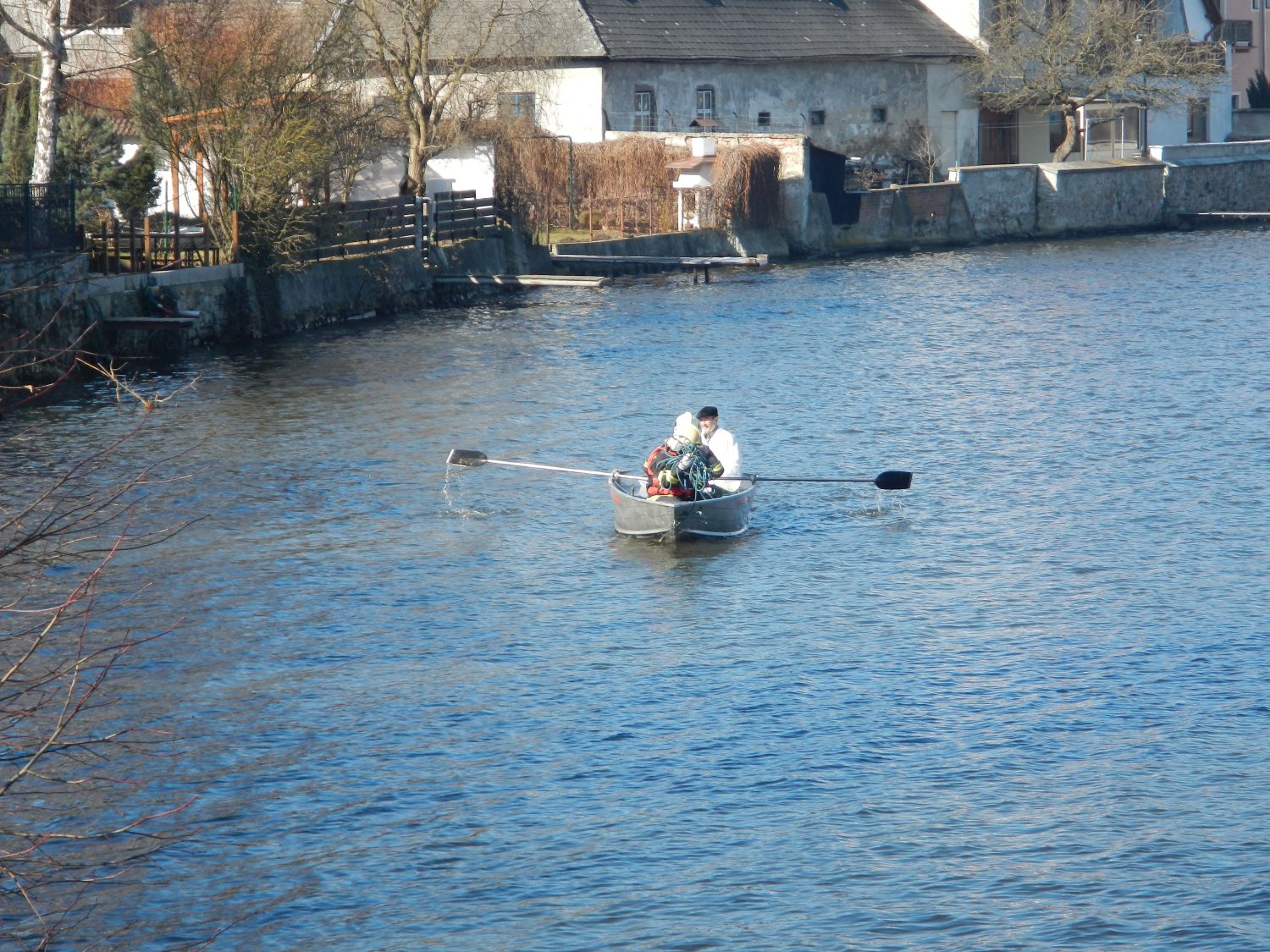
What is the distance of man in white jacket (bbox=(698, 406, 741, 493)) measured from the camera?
69.1 feet

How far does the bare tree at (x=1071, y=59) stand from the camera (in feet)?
211

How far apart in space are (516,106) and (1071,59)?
76.8ft

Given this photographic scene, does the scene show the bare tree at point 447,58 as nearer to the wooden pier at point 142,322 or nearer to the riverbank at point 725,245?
the riverbank at point 725,245

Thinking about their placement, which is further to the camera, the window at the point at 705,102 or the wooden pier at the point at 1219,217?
the wooden pier at the point at 1219,217

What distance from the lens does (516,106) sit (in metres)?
54.1

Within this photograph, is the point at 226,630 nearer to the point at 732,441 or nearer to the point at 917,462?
the point at 732,441

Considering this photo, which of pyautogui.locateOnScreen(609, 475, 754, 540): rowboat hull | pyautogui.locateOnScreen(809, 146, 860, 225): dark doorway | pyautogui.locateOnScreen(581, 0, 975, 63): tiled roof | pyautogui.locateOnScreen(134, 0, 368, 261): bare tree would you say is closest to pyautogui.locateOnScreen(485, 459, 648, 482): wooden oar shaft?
pyautogui.locateOnScreen(609, 475, 754, 540): rowboat hull

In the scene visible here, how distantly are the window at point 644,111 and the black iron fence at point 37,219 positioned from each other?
96.1 feet

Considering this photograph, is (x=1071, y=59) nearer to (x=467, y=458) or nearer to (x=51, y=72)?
(x=51, y=72)

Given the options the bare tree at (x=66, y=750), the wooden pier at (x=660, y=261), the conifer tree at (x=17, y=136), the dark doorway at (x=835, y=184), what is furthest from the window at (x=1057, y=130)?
the bare tree at (x=66, y=750)

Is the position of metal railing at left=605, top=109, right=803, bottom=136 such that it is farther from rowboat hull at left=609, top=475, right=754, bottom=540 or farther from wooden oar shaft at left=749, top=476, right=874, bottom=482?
rowboat hull at left=609, top=475, right=754, bottom=540

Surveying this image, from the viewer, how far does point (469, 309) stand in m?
43.1

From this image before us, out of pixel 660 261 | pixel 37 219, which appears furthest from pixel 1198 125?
pixel 37 219

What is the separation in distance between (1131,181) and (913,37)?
32.1 ft
